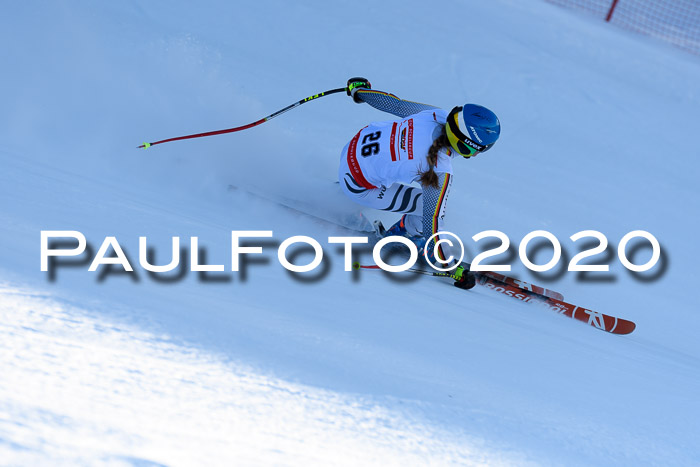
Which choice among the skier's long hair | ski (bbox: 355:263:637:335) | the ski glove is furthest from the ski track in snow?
the ski glove

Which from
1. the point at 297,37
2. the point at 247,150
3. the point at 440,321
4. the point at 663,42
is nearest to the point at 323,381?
the point at 440,321

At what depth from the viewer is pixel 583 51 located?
20.5 ft

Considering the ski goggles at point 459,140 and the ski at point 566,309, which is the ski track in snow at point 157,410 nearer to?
the ski goggles at point 459,140

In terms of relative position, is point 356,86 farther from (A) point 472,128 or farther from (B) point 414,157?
(A) point 472,128

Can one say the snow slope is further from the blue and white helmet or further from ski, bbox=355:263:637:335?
the blue and white helmet

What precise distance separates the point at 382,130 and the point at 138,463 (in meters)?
2.45

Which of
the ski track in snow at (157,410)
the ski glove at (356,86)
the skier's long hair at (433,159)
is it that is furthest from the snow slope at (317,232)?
the ski glove at (356,86)

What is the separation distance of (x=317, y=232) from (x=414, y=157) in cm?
83

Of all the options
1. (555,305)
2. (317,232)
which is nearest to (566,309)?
(555,305)

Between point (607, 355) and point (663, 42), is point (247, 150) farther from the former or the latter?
point (663, 42)

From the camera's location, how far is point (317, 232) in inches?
140

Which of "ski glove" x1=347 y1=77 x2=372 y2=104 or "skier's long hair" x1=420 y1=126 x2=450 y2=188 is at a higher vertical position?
"ski glove" x1=347 y1=77 x2=372 y2=104

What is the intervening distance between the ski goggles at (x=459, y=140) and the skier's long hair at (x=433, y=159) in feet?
0.15

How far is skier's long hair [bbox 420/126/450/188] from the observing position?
298cm
